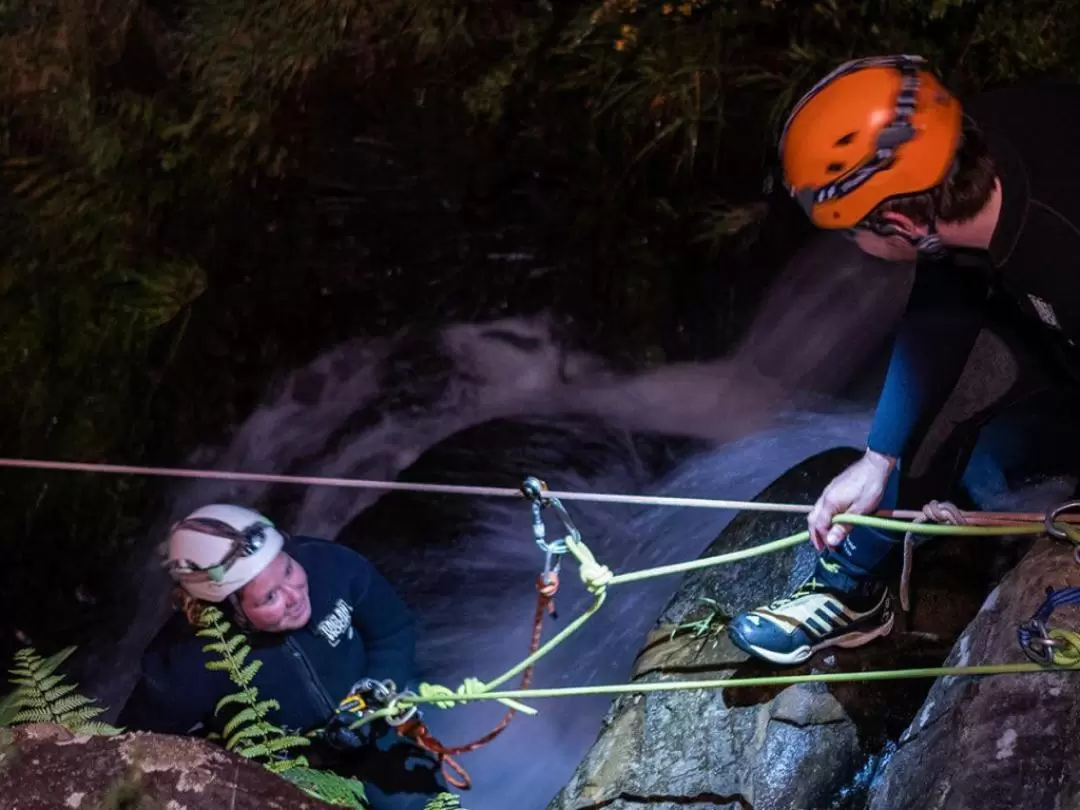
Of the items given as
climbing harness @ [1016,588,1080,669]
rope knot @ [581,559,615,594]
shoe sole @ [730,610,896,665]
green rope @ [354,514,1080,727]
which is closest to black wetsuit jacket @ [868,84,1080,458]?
green rope @ [354,514,1080,727]

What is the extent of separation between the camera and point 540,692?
7.27 feet

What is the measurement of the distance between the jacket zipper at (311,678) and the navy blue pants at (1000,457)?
2.18m

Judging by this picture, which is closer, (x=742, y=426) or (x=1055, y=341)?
(x=1055, y=341)

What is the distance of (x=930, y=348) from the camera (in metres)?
2.50

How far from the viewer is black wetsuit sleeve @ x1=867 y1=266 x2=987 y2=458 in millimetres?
2490

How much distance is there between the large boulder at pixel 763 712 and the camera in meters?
2.67

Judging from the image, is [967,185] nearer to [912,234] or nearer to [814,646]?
[912,234]

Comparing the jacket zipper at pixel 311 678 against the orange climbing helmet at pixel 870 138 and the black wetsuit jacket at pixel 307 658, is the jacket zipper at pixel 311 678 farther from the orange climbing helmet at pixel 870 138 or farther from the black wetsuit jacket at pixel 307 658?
the orange climbing helmet at pixel 870 138

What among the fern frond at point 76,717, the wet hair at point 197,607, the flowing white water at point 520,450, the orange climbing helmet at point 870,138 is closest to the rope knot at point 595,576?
the orange climbing helmet at point 870,138

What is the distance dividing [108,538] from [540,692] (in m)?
3.90

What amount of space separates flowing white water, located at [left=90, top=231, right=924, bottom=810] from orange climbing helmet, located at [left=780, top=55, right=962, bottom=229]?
104 inches

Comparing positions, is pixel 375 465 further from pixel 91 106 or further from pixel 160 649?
pixel 91 106

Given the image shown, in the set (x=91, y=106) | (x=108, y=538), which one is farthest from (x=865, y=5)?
(x=108, y=538)

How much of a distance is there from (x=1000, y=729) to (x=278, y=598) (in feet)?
8.36
